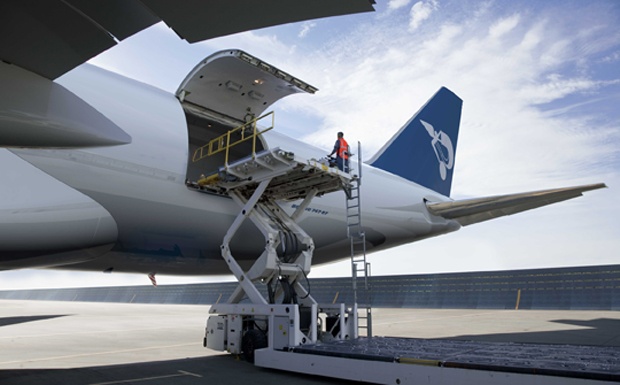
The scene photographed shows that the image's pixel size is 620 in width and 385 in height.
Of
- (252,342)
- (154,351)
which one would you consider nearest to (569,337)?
(252,342)

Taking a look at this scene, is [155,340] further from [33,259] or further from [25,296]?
[25,296]

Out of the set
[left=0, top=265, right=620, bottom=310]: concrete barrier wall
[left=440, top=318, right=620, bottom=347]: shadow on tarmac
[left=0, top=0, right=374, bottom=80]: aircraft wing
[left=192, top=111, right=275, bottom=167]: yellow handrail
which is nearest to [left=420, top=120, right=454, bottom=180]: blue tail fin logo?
[left=440, top=318, right=620, bottom=347]: shadow on tarmac

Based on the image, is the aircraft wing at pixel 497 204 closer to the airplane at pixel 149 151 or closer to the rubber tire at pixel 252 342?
the airplane at pixel 149 151

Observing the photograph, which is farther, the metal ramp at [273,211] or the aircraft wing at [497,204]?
the aircraft wing at [497,204]

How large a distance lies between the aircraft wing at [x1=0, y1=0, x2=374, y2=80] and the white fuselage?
12.0ft

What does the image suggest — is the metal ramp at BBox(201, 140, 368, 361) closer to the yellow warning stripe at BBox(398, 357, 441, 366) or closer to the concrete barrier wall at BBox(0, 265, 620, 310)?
the yellow warning stripe at BBox(398, 357, 441, 366)

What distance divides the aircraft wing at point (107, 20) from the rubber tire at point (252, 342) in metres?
5.80

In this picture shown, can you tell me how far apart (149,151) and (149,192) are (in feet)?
2.36

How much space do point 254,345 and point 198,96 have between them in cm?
499

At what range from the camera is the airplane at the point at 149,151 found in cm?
323

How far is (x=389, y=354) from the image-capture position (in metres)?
6.21

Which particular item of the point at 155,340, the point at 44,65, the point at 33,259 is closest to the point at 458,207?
the point at 155,340

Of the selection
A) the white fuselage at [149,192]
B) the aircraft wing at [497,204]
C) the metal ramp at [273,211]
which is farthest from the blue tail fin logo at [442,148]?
the metal ramp at [273,211]

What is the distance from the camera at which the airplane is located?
3.23m
